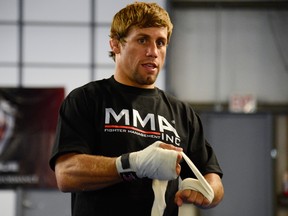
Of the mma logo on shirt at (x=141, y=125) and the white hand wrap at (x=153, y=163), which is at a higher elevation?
the mma logo on shirt at (x=141, y=125)

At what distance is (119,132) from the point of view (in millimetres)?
1667

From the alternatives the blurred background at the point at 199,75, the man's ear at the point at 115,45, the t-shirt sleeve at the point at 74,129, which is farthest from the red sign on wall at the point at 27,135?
the t-shirt sleeve at the point at 74,129

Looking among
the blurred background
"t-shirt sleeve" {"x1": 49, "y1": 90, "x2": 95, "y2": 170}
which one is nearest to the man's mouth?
"t-shirt sleeve" {"x1": 49, "y1": 90, "x2": 95, "y2": 170}

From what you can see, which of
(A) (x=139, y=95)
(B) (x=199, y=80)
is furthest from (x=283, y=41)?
(A) (x=139, y=95)

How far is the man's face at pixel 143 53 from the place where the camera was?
5.60 feet

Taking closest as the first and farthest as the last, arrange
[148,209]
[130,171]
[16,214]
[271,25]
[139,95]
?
[130,171]
[148,209]
[139,95]
[16,214]
[271,25]

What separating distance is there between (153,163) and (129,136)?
0.80 ft

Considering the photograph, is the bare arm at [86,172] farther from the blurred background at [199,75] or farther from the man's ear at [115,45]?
the blurred background at [199,75]

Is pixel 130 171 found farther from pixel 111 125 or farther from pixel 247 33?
pixel 247 33

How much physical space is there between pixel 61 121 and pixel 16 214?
4.60m

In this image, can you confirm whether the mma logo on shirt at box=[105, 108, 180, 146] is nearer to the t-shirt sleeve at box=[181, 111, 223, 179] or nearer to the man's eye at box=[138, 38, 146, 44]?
the t-shirt sleeve at box=[181, 111, 223, 179]

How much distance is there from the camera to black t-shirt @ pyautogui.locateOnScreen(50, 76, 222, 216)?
1630 mm

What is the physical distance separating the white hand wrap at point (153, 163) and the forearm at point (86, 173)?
0.13 feet

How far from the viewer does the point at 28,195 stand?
6.13 m
